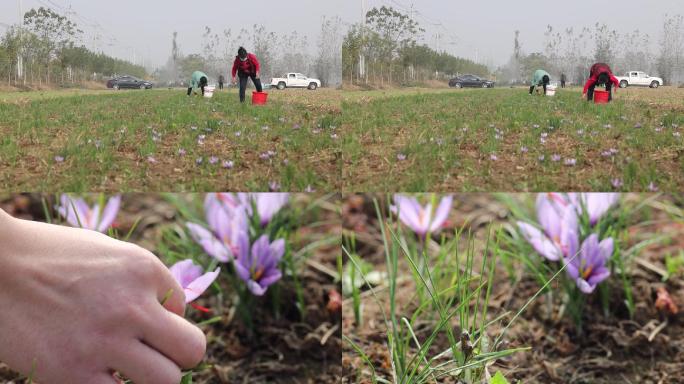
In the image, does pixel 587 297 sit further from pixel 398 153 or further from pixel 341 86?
pixel 341 86

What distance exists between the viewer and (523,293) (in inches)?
59.9

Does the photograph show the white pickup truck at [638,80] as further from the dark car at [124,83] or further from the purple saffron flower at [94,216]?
the purple saffron flower at [94,216]

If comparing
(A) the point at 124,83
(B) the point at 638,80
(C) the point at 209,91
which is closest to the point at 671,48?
(B) the point at 638,80

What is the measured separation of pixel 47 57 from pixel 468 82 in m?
3.58

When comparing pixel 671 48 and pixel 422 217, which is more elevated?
pixel 671 48

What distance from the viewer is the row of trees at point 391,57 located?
15.6 feet

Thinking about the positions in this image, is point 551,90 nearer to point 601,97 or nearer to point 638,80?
point 601,97

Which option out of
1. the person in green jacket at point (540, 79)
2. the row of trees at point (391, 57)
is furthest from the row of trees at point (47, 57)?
the person in green jacket at point (540, 79)

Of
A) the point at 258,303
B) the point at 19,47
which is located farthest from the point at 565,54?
the point at 19,47

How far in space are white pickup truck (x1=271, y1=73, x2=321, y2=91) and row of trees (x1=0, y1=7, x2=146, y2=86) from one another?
115 centimetres

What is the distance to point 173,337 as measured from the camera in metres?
1.04

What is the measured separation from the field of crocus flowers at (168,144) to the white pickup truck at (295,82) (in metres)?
0.09

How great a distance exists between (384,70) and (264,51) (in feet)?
3.37

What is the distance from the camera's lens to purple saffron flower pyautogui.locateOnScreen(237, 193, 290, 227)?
164cm
